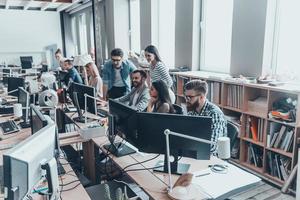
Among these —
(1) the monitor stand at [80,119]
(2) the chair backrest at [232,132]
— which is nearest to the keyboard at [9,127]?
(1) the monitor stand at [80,119]

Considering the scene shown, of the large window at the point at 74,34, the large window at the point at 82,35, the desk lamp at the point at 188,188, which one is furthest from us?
the large window at the point at 74,34

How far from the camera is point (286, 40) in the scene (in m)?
3.41

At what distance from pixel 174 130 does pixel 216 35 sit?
10.1ft

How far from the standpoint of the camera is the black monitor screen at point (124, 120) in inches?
80.2

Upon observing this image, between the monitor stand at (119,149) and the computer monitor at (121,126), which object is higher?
the computer monitor at (121,126)

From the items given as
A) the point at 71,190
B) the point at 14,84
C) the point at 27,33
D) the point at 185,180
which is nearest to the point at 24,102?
the point at 14,84

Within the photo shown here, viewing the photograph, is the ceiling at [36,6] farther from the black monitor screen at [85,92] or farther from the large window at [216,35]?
the black monitor screen at [85,92]

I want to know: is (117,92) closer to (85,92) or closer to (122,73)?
(122,73)

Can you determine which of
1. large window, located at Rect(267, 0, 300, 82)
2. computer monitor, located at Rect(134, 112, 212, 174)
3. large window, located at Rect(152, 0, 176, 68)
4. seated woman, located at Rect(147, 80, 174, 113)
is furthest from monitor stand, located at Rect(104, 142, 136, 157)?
large window, located at Rect(152, 0, 176, 68)

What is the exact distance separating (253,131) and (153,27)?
3341 millimetres

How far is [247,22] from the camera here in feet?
11.8

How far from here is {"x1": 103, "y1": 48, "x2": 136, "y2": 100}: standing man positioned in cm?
413

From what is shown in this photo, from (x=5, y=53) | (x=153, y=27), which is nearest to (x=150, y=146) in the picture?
(x=153, y=27)

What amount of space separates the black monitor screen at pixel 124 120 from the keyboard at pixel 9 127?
48.9 inches
